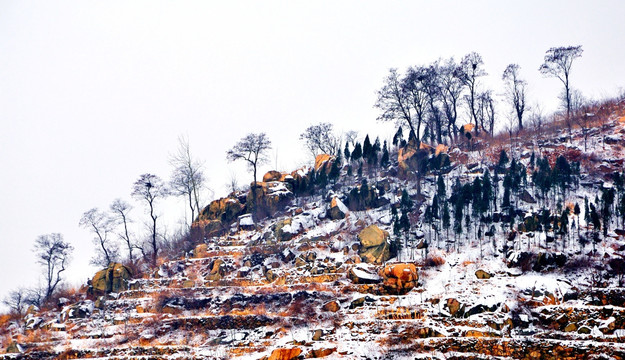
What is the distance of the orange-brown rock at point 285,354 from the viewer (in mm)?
20594

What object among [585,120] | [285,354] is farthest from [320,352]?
[585,120]

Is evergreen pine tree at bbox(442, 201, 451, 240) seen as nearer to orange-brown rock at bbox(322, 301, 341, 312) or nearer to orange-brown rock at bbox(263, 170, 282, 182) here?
orange-brown rock at bbox(322, 301, 341, 312)

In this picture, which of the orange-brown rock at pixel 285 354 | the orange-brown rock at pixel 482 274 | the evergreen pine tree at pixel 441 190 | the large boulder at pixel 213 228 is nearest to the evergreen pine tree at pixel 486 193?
the evergreen pine tree at pixel 441 190

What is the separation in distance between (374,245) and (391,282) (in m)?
3.66

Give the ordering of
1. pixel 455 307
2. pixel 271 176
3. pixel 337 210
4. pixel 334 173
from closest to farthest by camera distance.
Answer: pixel 455 307 → pixel 337 210 → pixel 334 173 → pixel 271 176

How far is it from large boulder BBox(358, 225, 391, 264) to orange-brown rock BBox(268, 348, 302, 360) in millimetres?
8373

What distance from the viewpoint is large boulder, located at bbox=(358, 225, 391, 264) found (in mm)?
26453

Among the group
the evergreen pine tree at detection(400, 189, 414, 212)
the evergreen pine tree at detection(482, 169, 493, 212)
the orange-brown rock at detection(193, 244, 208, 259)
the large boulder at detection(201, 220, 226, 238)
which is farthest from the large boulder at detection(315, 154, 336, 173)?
the evergreen pine tree at detection(482, 169, 493, 212)

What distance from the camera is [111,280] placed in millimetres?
29438

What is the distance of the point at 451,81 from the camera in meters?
40.3

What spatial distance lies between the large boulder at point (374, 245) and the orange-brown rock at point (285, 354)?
8.37 metres

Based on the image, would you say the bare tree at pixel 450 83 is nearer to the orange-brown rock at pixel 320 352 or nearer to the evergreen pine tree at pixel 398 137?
the evergreen pine tree at pixel 398 137

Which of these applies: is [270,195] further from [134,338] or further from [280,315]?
[134,338]

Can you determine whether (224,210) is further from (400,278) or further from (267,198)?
(400,278)
